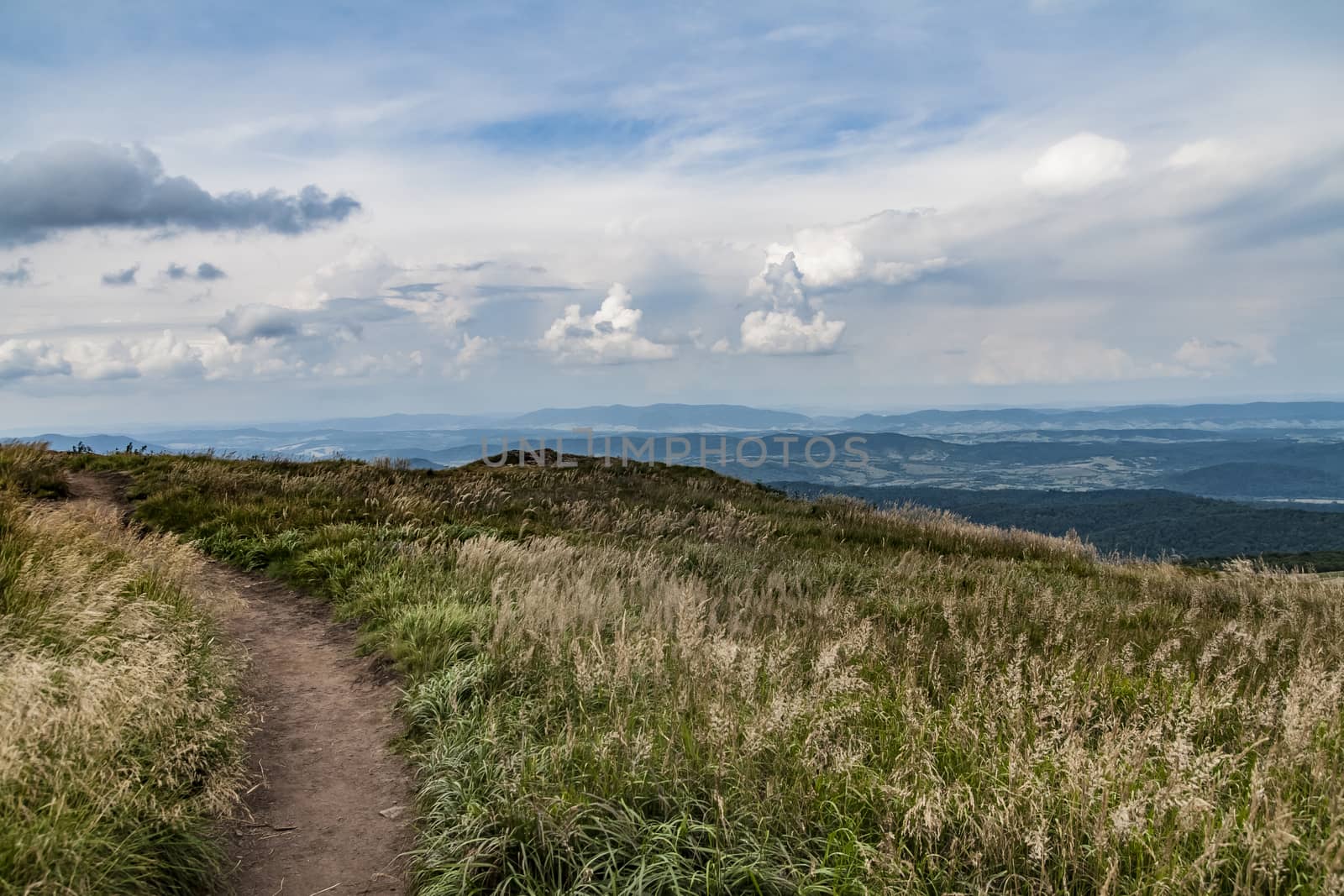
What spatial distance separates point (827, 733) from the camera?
16.0ft

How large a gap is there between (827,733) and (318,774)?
155 inches

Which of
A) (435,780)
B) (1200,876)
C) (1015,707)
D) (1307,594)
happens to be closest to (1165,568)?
(1307,594)

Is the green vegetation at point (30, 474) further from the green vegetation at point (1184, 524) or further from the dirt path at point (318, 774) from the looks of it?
the green vegetation at point (1184, 524)

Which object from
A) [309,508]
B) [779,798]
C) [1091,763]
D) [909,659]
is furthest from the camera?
[309,508]

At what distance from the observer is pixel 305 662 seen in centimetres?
788

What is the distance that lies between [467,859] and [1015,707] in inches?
139

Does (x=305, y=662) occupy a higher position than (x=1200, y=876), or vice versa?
(x=1200, y=876)

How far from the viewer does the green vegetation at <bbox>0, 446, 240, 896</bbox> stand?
3.46 m

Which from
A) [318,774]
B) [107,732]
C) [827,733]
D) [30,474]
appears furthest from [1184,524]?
[107,732]

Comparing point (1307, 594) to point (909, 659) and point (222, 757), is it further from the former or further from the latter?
point (222, 757)

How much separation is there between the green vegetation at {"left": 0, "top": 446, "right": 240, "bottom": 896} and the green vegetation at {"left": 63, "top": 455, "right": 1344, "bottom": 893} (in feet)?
4.48

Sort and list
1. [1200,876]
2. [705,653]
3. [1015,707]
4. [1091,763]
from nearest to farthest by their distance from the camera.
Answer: [1200,876] < [1091,763] < [1015,707] < [705,653]

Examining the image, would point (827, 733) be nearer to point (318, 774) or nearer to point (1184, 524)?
point (318, 774)

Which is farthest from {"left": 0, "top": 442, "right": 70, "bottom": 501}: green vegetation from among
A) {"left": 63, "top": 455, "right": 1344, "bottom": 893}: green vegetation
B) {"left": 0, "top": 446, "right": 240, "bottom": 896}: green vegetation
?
{"left": 0, "top": 446, "right": 240, "bottom": 896}: green vegetation
